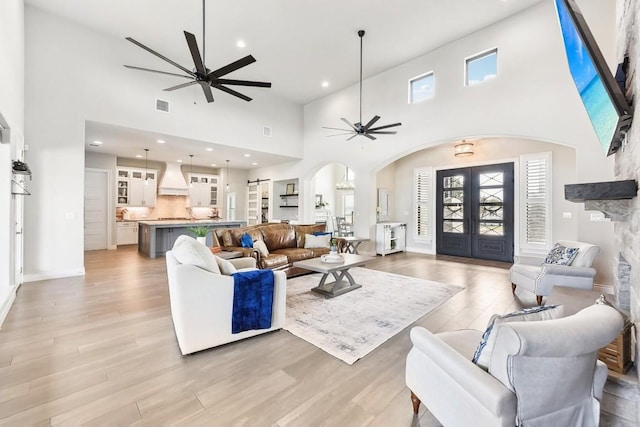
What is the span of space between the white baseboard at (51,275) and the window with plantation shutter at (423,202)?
312 inches

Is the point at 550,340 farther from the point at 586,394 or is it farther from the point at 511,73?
the point at 511,73

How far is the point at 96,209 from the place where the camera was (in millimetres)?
8375

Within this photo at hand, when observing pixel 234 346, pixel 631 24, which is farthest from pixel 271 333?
pixel 631 24

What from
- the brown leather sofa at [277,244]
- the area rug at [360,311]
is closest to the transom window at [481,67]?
the area rug at [360,311]

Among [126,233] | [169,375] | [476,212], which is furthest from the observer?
[126,233]

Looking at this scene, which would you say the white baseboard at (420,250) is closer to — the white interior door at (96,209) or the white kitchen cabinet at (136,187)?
the white kitchen cabinet at (136,187)

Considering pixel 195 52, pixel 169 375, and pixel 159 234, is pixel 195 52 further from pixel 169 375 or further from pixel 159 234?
pixel 159 234

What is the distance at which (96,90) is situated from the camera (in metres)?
5.31

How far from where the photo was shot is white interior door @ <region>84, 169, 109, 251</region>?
8.23 metres

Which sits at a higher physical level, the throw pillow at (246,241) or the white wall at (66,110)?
the white wall at (66,110)

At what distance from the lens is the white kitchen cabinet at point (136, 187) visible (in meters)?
9.16

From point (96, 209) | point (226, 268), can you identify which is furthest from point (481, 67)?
point (96, 209)

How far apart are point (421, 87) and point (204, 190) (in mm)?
8496

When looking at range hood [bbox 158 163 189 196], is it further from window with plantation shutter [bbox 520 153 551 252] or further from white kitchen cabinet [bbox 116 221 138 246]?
window with plantation shutter [bbox 520 153 551 252]
